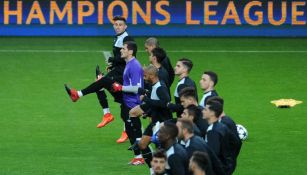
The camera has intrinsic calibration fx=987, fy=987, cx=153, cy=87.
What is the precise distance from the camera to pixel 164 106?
14141 mm

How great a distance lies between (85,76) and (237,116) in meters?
5.78

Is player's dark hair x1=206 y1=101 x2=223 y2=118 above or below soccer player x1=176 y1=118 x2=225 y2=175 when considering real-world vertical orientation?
above

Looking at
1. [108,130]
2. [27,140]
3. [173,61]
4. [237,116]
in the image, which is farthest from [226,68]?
[27,140]

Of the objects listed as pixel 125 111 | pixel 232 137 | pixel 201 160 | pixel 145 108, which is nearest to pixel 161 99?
pixel 145 108

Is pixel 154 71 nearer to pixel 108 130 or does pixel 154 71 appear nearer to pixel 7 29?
pixel 108 130

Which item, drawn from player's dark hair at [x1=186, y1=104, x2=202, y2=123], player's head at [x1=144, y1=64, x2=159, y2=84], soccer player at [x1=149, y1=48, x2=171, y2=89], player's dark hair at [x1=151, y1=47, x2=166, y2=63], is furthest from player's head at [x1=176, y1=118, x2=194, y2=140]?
player's dark hair at [x1=151, y1=47, x2=166, y2=63]

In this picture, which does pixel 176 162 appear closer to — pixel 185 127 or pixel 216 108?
pixel 185 127

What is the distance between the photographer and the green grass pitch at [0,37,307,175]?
15742 millimetres

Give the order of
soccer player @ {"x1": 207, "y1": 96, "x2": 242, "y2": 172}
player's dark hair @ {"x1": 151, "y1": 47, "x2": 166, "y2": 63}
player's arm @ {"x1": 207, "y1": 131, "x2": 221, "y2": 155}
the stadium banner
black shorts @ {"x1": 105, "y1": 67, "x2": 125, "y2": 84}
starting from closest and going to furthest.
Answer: player's arm @ {"x1": 207, "y1": 131, "x2": 221, "y2": 155} < soccer player @ {"x1": 207, "y1": 96, "x2": 242, "y2": 172} < player's dark hair @ {"x1": 151, "y1": 47, "x2": 166, "y2": 63} < black shorts @ {"x1": 105, "y1": 67, "x2": 125, "y2": 84} < the stadium banner

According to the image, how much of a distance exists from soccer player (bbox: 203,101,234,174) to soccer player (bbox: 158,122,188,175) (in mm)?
909

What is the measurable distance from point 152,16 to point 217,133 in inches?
705

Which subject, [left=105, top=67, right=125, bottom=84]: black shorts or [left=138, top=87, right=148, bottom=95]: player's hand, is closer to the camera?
[left=138, top=87, right=148, bottom=95]: player's hand

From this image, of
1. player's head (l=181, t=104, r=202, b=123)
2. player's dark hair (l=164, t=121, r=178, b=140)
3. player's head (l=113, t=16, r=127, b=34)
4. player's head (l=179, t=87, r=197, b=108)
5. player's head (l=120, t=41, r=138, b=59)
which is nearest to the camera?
player's dark hair (l=164, t=121, r=178, b=140)

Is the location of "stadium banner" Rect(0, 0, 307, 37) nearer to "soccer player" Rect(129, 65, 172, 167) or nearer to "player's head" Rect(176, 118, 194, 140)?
"soccer player" Rect(129, 65, 172, 167)
